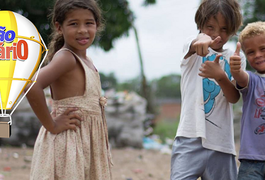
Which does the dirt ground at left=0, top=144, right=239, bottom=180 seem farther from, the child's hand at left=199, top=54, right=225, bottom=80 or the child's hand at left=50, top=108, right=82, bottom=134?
the child's hand at left=199, top=54, right=225, bottom=80

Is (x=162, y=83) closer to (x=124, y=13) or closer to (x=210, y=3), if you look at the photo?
(x=124, y=13)

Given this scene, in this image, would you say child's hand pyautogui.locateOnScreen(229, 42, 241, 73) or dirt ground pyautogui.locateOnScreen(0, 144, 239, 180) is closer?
child's hand pyautogui.locateOnScreen(229, 42, 241, 73)

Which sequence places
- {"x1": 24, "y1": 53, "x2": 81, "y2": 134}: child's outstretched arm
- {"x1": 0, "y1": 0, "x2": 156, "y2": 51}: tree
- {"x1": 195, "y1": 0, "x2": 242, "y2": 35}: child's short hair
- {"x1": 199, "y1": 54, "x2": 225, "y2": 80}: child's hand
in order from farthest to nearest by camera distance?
1. {"x1": 0, "y1": 0, "x2": 156, "y2": 51}: tree
2. {"x1": 195, "y1": 0, "x2": 242, "y2": 35}: child's short hair
3. {"x1": 199, "y1": 54, "x2": 225, "y2": 80}: child's hand
4. {"x1": 24, "y1": 53, "x2": 81, "y2": 134}: child's outstretched arm

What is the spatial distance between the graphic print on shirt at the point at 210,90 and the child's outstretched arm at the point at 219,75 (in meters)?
0.08

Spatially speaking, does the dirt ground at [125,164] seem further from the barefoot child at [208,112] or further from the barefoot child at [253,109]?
the barefoot child at [253,109]

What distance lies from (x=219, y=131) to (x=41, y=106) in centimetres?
106

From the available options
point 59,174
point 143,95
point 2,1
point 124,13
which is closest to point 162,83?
point 143,95

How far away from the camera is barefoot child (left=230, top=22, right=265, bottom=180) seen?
6.68 ft

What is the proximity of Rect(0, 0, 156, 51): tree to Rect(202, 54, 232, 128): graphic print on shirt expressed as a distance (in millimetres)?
1091

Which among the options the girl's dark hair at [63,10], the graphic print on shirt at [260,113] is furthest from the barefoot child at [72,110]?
the graphic print on shirt at [260,113]

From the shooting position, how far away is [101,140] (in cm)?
201

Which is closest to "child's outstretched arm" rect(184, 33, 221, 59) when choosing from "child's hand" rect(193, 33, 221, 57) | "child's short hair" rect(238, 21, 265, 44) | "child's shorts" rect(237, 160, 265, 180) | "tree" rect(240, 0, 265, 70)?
"child's hand" rect(193, 33, 221, 57)

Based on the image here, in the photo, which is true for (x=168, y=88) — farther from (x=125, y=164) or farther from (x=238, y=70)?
(x=238, y=70)

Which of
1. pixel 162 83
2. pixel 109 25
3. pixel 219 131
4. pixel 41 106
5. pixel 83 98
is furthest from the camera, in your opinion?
pixel 162 83
